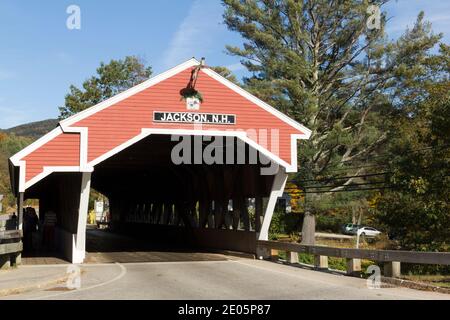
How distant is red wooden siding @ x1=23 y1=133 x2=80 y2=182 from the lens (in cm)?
1580

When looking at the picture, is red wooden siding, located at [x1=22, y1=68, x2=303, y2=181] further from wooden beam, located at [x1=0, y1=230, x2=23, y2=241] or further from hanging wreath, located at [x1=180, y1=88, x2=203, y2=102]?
wooden beam, located at [x1=0, y1=230, x2=23, y2=241]

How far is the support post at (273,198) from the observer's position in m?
17.9

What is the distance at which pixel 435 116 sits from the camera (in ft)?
Result: 73.5

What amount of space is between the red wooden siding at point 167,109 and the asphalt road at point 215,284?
386 centimetres

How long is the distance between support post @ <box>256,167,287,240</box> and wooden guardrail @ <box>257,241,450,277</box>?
24.6 inches

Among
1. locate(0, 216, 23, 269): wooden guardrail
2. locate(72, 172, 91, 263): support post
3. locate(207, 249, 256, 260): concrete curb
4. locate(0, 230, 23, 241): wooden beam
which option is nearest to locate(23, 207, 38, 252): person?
locate(72, 172, 91, 263): support post

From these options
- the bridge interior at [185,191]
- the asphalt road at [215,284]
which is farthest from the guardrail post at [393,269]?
the bridge interior at [185,191]

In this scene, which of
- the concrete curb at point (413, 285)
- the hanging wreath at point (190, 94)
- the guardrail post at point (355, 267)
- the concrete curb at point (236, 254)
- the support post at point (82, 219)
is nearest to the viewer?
the concrete curb at point (413, 285)

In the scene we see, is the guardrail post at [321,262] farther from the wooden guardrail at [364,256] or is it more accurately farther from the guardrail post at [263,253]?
the guardrail post at [263,253]

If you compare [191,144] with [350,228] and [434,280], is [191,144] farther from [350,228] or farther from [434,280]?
[350,228]

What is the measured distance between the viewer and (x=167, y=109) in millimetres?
17078
